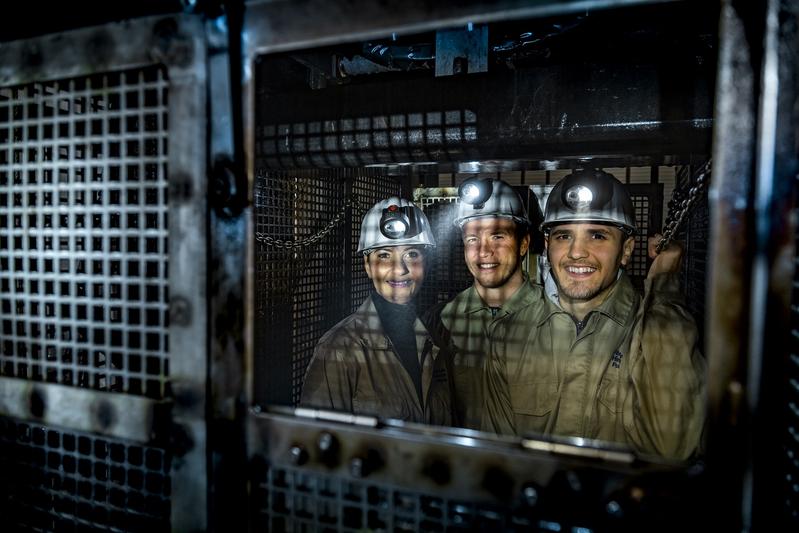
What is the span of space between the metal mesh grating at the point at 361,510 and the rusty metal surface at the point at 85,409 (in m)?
0.43

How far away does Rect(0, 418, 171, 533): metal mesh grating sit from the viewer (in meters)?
1.56

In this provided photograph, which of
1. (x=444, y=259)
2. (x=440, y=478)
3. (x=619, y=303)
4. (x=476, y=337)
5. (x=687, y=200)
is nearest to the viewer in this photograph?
(x=440, y=478)

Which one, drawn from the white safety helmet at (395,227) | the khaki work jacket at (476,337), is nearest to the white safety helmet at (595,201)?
the khaki work jacket at (476,337)

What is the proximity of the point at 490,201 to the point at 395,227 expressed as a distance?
0.90 meters

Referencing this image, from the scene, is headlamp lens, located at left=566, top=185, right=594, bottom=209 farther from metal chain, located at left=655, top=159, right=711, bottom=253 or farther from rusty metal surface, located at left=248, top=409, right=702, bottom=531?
rusty metal surface, located at left=248, top=409, right=702, bottom=531

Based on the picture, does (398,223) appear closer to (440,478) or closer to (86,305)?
(86,305)

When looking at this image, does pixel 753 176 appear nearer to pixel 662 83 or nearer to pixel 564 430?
pixel 662 83

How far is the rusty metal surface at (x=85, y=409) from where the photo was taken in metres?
1.47

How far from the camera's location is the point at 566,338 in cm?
356

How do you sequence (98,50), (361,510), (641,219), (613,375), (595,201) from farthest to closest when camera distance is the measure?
1. (641,219)
2. (595,201)
3. (613,375)
4. (98,50)
5. (361,510)

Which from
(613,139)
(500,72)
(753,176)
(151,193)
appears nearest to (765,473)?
(753,176)

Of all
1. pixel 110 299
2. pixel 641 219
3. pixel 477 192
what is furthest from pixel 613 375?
pixel 110 299

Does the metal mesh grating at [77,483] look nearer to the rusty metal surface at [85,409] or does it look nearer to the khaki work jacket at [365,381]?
the rusty metal surface at [85,409]

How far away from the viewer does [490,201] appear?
402cm
